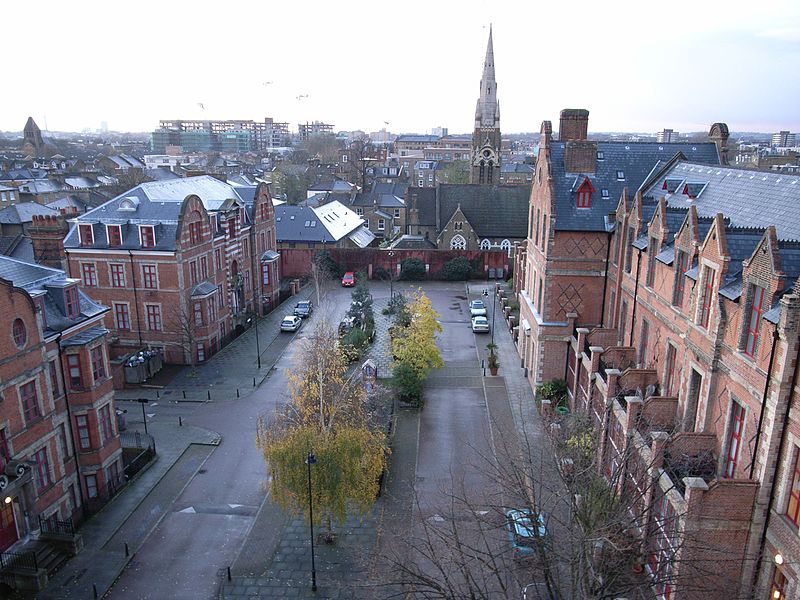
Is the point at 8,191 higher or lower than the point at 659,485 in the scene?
higher

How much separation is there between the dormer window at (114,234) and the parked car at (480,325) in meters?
27.3

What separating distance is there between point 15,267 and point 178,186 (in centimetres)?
2214

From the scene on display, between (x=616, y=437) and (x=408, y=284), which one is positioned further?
(x=408, y=284)

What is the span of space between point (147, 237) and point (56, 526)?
68.7 ft

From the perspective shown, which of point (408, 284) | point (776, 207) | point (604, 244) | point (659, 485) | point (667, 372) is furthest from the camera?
point (408, 284)

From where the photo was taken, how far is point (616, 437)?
23.3 meters

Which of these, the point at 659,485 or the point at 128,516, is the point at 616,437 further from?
the point at 128,516

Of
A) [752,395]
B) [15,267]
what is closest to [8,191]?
[15,267]

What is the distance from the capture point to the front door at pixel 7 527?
20.4 metres

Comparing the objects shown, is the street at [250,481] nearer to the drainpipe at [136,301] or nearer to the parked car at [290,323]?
the parked car at [290,323]

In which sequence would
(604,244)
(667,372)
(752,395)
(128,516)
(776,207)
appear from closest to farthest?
1. (752,395)
2. (776,207)
3. (667,372)
4. (128,516)
5. (604,244)

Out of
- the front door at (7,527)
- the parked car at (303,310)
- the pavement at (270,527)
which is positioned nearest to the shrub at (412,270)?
the parked car at (303,310)

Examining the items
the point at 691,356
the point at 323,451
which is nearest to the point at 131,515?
the point at 323,451

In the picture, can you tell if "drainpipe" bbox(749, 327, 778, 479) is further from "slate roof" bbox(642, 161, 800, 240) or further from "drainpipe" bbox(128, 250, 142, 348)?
"drainpipe" bbox(128, 250, 142, 348)
